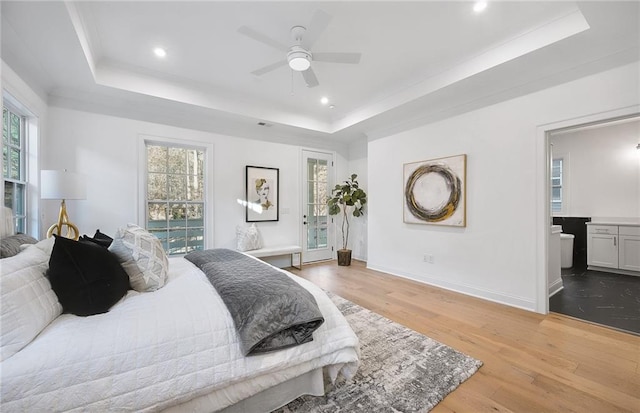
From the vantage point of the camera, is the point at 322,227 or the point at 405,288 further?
the point at 322,227

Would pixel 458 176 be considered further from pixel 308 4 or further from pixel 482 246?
pixel 308 4

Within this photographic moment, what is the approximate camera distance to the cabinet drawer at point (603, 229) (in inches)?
175

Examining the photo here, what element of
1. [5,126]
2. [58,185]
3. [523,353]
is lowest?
[523,353]

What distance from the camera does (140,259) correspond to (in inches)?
71.2

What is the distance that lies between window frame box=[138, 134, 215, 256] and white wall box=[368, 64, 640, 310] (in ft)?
10.4

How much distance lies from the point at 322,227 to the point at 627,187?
18.0 feet

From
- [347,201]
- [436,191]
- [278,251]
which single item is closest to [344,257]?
[347,201]

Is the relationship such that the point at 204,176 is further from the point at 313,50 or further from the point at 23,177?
the point at 313,50

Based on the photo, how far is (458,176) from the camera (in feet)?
12.0

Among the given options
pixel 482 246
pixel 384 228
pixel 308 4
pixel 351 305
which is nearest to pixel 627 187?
pixel 482 246

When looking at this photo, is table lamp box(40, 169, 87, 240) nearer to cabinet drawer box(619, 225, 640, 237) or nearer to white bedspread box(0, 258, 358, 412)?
white bedspread box(0, 258, 358, 412)

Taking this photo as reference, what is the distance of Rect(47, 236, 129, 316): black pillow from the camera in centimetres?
135

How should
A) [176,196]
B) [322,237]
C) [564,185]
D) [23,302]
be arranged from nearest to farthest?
[23,302], [176,196], [564,185], [322,237]

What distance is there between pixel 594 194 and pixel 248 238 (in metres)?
6.43
